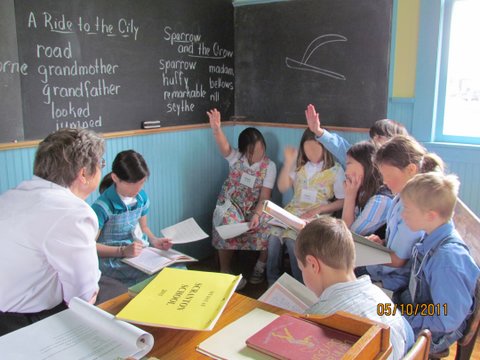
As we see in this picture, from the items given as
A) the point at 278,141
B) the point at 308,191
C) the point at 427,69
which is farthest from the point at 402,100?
the point at 278,141

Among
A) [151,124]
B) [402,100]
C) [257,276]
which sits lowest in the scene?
[257,276]

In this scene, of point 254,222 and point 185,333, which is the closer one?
point 185,333

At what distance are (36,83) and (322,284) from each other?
188 cm

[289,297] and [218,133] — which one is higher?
[218,133]

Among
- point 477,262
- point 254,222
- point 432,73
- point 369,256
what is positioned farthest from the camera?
point 254,222

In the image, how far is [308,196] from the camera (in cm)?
314

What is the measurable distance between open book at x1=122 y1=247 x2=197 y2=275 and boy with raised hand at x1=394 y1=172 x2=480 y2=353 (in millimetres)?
1034

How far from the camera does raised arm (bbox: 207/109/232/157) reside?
3525 mm

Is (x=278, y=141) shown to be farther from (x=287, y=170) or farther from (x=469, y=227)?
(x=469, y=227)

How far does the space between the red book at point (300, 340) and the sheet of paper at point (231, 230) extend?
79.4 inches

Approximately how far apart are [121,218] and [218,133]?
1378 millimetres

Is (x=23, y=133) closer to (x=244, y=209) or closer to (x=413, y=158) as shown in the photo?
(x=244, y=209)

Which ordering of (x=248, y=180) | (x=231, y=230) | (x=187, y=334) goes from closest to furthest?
(x=187, y=334)
(x=231, y=230)
(x=248, y=180)

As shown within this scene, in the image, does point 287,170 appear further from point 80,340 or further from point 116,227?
point 80,340
